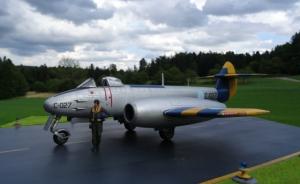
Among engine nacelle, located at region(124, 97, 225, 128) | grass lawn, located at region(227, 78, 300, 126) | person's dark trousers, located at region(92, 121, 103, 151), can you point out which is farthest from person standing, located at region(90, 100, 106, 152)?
grass lawn, located at region(227, 78, 300, 126)

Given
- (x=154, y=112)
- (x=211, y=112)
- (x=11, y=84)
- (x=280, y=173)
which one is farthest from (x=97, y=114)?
(x=11, y=84)

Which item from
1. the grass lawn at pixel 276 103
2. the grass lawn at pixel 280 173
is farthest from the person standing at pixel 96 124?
the grass lawn at pixel 276 103

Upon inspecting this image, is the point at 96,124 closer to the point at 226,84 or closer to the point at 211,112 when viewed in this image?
the point at 211,112

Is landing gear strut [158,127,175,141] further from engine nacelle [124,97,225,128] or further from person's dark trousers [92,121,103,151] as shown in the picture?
person's dark trousers [92,121,103,151]

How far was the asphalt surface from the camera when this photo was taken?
8.42 meters

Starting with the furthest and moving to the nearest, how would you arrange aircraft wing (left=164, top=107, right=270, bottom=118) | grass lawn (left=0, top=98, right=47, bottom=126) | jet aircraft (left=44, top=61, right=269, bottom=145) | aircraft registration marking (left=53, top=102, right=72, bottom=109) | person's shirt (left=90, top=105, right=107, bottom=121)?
1. grass lawn (left=0, top=98, right=47, bottom=126)
2. aircraft registration marking (left=53, top=102, right=72, bottom=109)
3. jet aircraft (left=44, top=61, right=269, bottom=145)
4. person's shirt (left=90, top=105, right=107, bottom=121)
5. aircraft wing (left=164, top=107, right=270, bottom=118)

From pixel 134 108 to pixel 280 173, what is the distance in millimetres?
5297

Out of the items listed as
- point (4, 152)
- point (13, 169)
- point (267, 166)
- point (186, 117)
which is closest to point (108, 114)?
point (186, 117)

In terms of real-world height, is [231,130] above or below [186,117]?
below

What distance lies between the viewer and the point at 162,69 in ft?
288

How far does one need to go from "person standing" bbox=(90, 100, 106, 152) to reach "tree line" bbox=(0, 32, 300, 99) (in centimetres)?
5308

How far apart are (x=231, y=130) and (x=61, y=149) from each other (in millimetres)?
7294

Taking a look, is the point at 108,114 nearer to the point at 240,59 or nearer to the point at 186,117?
the point at 186,117

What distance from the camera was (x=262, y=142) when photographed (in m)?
12.6
